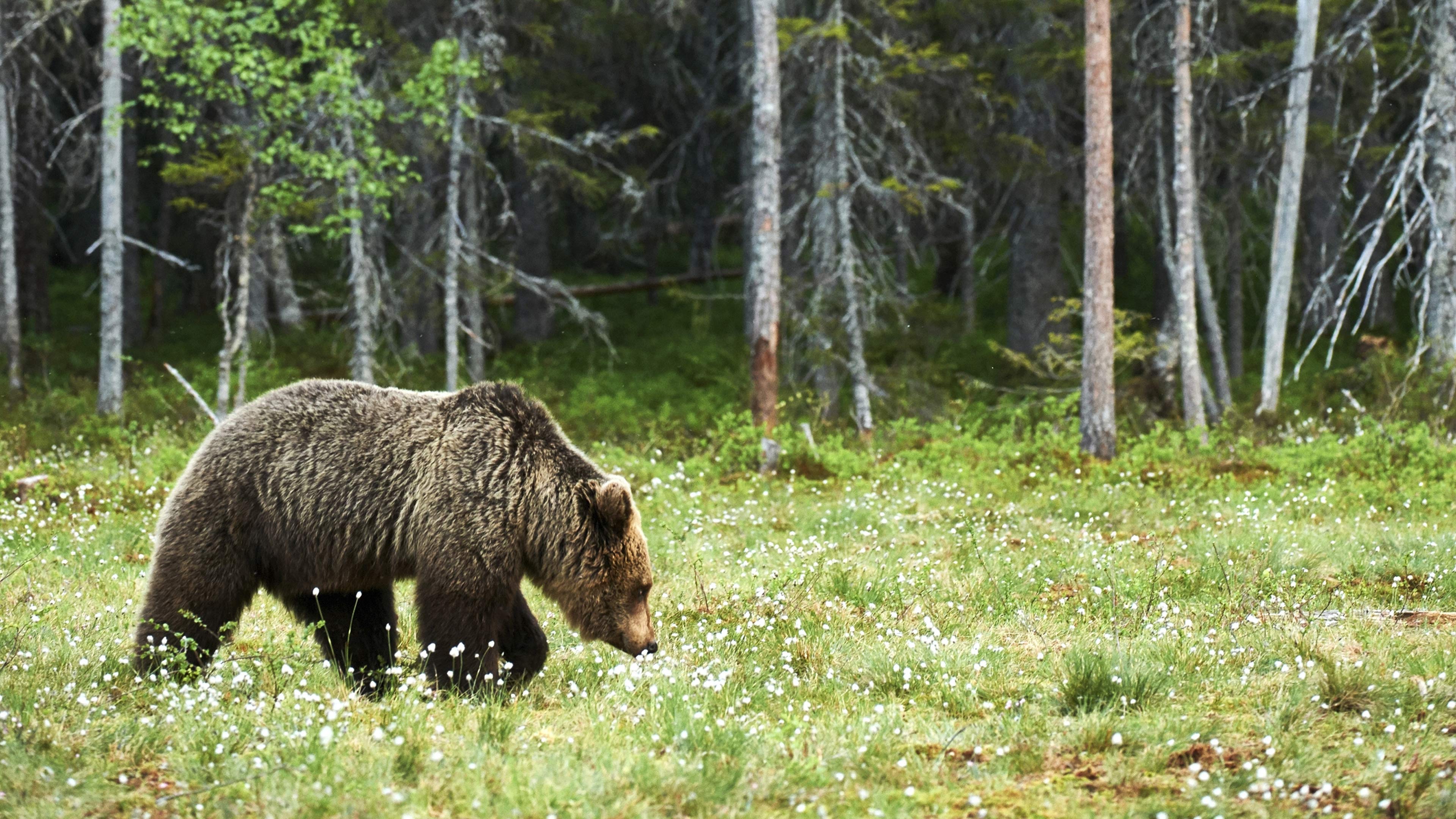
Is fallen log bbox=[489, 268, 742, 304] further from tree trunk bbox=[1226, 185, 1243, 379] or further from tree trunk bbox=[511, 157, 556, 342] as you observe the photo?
tree trunk bbox=[1226, 185, 1243, 379]

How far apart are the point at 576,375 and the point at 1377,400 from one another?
14.0m

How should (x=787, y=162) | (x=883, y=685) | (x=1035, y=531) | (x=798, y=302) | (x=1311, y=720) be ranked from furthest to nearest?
(x=787, y=162)
(x=798, y=302)
(x=1035, y=531)
(x=883, y=685)
(x=1311, y=720)

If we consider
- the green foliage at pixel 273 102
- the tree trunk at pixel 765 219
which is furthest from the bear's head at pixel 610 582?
the green foliage at pixel 273 102

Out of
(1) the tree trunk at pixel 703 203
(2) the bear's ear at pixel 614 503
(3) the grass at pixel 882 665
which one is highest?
(1) the tree trunk at pixel 703 203

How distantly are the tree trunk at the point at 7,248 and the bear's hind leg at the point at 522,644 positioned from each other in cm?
1649

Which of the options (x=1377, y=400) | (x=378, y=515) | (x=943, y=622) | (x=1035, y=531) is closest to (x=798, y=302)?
(x=1377, y=400)

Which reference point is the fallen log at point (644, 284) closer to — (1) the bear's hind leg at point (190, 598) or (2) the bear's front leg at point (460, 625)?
(1) the bear's hind leg at point (190, 598)

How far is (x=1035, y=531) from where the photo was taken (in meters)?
10.8

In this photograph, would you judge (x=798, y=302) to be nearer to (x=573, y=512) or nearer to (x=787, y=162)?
(x=787, y=162)

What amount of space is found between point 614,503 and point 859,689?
154 centimetres

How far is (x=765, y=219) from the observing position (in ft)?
50.4

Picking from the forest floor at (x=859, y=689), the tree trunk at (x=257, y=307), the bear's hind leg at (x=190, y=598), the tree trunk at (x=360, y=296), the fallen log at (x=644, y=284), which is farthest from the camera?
the fallen log at (x=644, y=284)

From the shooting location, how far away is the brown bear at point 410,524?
625cm

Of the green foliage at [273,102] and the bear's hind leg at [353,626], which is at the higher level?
the green foliage at [273,102]
